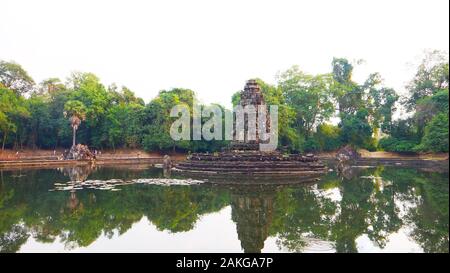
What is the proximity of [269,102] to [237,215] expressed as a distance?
1292 inches

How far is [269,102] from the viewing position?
44031 millimetres

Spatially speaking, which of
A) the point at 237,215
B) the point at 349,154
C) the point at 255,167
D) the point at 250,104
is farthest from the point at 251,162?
the point at 349,154

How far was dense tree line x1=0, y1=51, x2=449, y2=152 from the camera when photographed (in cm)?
4484

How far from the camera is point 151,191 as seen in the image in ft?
55.7

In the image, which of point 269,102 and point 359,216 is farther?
point 269,102

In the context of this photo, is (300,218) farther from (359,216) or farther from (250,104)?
(250,104)

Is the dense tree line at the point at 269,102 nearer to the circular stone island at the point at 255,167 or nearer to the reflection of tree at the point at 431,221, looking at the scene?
the circular stone island at the point at 255,167

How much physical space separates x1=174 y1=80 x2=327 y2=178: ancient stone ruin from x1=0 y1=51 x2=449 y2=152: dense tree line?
15.7m

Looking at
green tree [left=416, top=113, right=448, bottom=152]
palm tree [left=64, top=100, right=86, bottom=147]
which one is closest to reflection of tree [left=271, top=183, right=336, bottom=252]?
green tree [left=416, top=113, right=448, bottom=152]

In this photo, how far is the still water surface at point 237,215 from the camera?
914cm

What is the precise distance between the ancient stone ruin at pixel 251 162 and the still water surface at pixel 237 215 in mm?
5184

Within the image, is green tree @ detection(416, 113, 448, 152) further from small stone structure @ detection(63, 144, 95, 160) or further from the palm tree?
the palm tree
